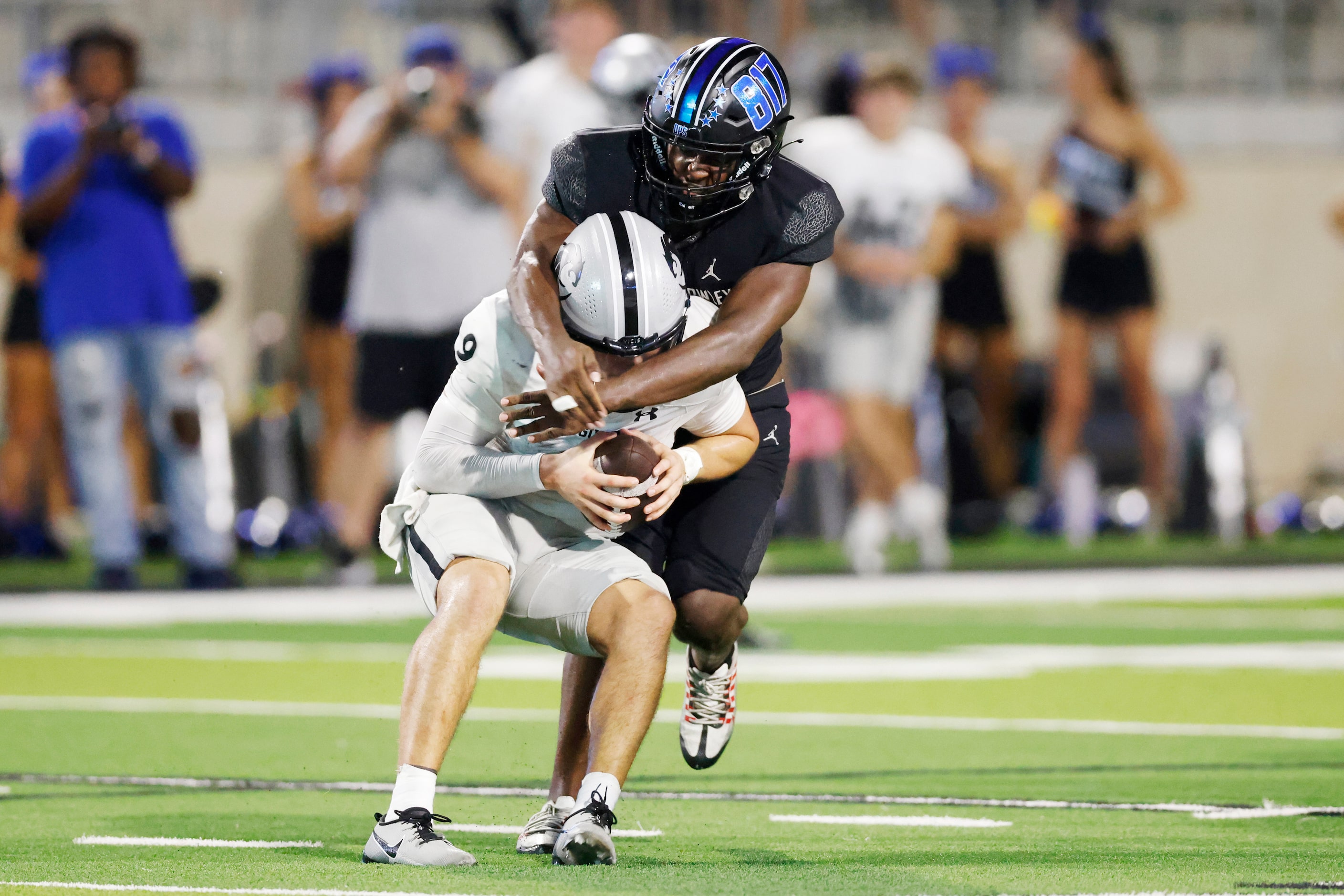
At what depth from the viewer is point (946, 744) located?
24.5ft

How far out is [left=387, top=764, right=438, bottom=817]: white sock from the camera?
4984mm

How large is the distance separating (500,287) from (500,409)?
23.4ft

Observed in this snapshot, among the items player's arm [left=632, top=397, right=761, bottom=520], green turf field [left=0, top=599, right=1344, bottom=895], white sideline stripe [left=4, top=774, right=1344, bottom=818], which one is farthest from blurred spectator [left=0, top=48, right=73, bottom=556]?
player's arm [left=632, top=397, right=761, bottom=520]

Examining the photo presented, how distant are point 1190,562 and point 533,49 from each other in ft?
21.6

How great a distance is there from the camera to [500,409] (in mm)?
5480

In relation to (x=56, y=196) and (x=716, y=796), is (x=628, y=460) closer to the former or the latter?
(x=716, y=796)

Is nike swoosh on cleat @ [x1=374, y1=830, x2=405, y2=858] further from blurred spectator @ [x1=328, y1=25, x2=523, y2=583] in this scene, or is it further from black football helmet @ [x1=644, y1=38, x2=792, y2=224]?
blurred spectator @ [x1=328, y1=25, x2=523, y2=583]

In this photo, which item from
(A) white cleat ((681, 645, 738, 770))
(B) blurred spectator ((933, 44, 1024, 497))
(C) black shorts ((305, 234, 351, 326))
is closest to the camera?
(A) white cleat ((681, 645, 738, 770))

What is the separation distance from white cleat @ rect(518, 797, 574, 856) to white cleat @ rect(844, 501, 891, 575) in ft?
25.9

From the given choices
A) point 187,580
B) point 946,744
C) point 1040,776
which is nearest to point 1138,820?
point 1040,776

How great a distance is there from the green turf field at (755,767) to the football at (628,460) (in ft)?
2.75

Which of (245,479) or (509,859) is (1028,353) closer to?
(245,479)

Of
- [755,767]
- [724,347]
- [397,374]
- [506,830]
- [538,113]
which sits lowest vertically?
[755,767]

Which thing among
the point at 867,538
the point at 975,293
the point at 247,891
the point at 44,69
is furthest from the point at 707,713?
the point at 975,293
